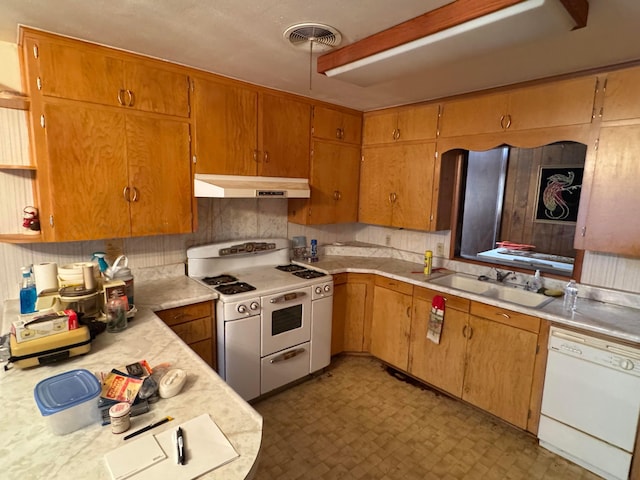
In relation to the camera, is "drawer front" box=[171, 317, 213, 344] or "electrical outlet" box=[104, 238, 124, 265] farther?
"electrical outlet" box=[104, 238, 124, 265]

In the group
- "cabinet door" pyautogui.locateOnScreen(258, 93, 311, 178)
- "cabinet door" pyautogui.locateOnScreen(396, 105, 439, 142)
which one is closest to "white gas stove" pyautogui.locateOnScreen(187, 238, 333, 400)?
"cabinet door" pyautogui.locateOnScreen(258, 93, 311, 178)

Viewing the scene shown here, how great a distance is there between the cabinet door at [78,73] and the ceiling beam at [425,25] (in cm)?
129

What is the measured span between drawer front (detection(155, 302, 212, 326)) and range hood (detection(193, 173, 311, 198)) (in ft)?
2.59

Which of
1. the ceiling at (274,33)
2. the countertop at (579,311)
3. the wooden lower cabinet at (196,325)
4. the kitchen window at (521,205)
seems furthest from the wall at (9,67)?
the kitchen window at (521,205)

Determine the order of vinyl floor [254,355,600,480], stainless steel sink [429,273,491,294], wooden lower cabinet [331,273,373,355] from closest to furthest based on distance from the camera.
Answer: vinyl floor [254,355,600,480] < stainless steel sink [429,273,491,294] < wooden lower cabinet [331,273,373,355]

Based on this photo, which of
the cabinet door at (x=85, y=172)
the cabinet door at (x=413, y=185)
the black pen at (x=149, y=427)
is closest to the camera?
the black pen at (x=149, y=427)

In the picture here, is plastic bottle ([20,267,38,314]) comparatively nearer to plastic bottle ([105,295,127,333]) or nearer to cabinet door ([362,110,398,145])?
plastic bottle ([105,295,127,333])

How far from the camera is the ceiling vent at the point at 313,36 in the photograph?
170 cm

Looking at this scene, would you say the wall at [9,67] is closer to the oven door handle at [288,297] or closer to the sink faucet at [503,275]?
the oven door handle at [288,297]

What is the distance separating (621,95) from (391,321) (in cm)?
226

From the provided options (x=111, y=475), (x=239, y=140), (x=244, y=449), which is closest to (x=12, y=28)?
(x=239, y=140)

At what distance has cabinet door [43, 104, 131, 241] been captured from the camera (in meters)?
1.92

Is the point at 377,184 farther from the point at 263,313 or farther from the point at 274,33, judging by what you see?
the point at 274,33

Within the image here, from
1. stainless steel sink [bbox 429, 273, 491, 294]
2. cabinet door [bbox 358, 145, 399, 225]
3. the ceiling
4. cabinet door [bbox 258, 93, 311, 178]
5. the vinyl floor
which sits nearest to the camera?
the ceiling
